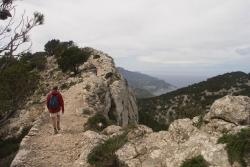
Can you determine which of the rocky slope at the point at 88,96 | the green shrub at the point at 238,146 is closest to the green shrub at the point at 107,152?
the green shrub at the point at 238,146

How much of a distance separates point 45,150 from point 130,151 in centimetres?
631

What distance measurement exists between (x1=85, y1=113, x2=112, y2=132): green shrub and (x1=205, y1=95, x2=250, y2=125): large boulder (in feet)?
32.1

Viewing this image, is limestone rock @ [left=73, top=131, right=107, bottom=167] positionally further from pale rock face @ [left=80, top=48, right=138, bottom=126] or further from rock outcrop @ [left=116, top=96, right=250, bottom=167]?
pale rock face @ [left=80, top=48, right=138, bottom=126]

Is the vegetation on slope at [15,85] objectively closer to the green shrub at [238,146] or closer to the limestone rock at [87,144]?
the limestone rock at [87,144]

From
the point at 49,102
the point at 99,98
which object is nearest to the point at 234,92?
the point at 99,98

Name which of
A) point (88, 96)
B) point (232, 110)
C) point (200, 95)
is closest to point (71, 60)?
point (88, 96)

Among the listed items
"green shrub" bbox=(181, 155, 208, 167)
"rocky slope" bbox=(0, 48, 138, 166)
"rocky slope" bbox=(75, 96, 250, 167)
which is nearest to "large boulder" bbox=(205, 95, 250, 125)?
"rocky slope" bbox=(75, 96, 250, 167)

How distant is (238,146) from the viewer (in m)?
14.5

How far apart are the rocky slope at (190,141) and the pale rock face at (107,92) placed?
43.4 ft

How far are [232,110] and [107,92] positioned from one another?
21558mm

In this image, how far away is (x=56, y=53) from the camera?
56875 millimetres

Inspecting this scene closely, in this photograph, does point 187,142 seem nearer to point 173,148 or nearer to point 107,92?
point 173,148

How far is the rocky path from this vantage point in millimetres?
20781

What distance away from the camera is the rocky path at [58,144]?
20.8 m
